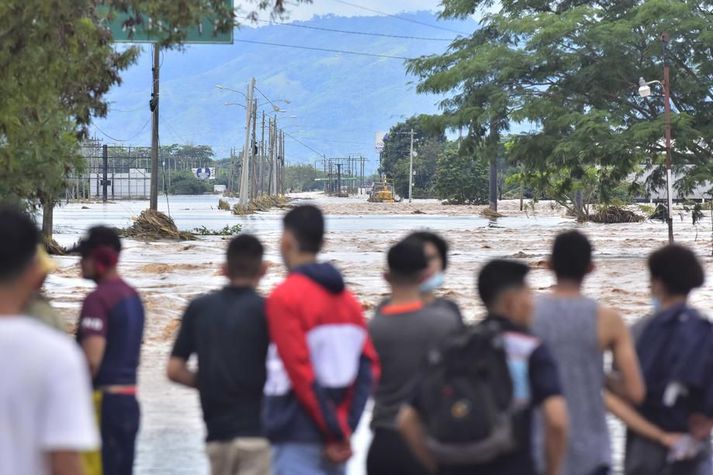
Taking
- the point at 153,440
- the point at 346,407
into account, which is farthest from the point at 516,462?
the point at 153,440

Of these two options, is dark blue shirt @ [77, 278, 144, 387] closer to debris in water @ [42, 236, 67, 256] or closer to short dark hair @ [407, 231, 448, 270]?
short dark hair @ [407, 231, 448, 270]

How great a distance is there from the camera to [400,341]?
579 cm

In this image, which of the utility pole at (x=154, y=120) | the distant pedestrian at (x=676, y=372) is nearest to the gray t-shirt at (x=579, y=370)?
the distant pedestrian at (x=676, y=372)

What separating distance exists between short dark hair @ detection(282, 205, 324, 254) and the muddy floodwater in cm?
417

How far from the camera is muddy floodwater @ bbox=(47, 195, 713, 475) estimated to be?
37.2ft

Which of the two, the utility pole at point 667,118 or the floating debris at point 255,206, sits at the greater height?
the utility pole at point 667,118

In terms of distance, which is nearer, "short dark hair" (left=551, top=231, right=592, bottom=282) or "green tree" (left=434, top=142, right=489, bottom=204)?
"short dark hair" (left=551, top=231, right=592, bottom=282)

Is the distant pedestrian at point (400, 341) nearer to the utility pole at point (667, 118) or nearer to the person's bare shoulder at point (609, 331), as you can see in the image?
the person's bare shoulder at point (609, 331)

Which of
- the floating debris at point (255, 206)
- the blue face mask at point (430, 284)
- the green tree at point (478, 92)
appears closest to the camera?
the blue face mask at point (430, 284)

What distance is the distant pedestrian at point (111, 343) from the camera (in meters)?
6.66

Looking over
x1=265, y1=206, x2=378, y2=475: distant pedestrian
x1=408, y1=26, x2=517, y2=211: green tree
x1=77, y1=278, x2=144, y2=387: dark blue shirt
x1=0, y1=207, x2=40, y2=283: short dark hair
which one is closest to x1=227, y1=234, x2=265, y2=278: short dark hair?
x1=265, y1=206, x2=378, y2=475: distant pedestrian

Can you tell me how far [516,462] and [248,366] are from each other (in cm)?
151

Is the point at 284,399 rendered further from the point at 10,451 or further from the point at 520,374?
the point at 10,451

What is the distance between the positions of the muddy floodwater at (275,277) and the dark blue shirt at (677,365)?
13.7 ft
